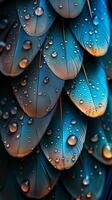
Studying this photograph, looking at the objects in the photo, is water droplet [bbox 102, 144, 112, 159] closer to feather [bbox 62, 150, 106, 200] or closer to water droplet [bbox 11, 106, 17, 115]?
feather [bbox 62, 150, 106, 200]

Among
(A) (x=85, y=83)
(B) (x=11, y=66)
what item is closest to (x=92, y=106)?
(A) (x=85, y=83)

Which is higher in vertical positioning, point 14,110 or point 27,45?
point 27,45

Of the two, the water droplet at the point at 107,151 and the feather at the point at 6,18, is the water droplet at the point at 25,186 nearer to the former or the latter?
the water droplet at the point at 107,151

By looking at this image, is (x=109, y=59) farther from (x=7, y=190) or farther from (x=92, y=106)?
(x=7, y=190)

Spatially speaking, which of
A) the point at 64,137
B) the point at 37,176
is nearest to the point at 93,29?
the point at 64,137

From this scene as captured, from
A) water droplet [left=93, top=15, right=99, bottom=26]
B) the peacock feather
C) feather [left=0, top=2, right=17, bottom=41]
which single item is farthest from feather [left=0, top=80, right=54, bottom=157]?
water droplet [left=93, top=15, right=99, bottom=26]

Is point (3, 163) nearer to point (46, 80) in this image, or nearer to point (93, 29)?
point (46, 80)

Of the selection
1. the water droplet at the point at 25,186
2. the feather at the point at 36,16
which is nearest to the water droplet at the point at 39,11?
the feather at the point at 36,16
